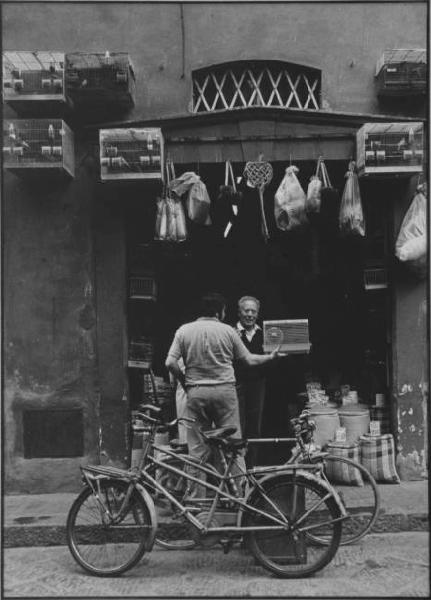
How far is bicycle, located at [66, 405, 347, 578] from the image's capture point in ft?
16.7

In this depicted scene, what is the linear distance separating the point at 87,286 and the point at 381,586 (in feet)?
14.2

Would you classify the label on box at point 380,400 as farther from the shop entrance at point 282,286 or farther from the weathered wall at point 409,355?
the weathered wall at point 409,355

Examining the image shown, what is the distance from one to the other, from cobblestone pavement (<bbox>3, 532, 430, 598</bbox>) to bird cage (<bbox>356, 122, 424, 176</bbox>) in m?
3.69

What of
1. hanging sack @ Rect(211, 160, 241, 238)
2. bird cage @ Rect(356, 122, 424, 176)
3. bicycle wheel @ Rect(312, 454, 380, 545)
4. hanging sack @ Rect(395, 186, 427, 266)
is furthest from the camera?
hanging sack @ Rect(211, 160, 241, 238)

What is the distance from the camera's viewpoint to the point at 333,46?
743 cm

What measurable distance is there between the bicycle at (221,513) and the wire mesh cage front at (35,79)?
12.2 feet

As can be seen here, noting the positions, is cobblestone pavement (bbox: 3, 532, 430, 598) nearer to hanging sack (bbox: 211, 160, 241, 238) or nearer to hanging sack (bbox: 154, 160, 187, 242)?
hanging sack (bbox: 154, 160, 187, 242)

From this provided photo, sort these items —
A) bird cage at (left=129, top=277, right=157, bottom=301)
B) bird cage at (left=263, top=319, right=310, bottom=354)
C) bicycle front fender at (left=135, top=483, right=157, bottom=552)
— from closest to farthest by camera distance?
1. bicycle front fender at (left=135, top=483, right=157, bottom=552)
2. bird cage at (left=263, top=319, right=310, bottom=354)
3. bird cage at (left=129, top=277, right=157, bottom=301)

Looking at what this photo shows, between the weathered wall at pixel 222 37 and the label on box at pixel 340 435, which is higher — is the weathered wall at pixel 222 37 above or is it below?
above

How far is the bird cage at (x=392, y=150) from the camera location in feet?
22.5

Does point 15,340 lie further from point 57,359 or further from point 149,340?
point 149,340

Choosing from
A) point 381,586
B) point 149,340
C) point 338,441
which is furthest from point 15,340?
point 381,586

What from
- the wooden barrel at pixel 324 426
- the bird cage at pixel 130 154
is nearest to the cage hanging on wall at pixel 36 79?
the bird cage at pixel 130 154

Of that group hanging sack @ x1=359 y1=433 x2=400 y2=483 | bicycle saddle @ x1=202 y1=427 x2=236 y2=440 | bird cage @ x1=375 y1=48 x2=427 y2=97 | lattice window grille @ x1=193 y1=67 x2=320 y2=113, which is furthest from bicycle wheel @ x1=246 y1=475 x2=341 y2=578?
bird cage @ x1=375 y1=48 x2=427 y2=97
